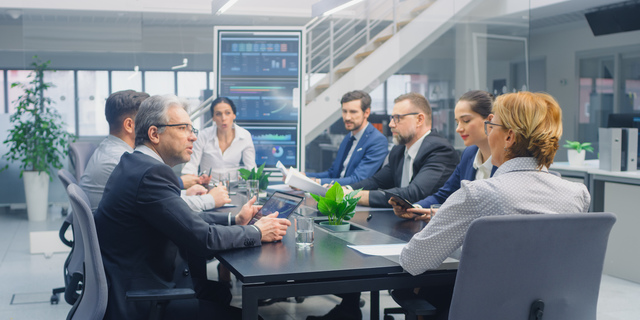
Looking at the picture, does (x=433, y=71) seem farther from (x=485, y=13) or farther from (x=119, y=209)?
(x=119, y=209)

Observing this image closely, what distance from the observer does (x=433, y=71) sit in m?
6.68

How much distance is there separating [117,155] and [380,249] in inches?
66.7

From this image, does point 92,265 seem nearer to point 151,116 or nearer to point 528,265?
point 151,116

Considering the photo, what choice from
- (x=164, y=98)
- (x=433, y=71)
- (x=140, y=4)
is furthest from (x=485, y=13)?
(x=164, y=98)

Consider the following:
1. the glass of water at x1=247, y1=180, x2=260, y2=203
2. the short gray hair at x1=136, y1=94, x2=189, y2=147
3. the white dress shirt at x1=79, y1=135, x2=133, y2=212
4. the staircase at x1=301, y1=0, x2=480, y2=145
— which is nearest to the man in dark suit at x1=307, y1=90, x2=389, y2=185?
the glass of water at x1=247, y1=180, x2=260, y2=203

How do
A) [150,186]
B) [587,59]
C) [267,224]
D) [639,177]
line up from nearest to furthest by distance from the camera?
[150,186]
[267,224]
[639,177]
[587,59]

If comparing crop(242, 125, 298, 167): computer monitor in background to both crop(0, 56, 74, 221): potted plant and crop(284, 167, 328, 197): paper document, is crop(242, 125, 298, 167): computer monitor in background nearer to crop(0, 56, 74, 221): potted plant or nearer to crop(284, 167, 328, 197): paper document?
crop(0, 56, 74, 221): potted plant

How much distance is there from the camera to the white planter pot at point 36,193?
279 inches

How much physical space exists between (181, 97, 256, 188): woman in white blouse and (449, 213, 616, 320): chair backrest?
3.65 meters

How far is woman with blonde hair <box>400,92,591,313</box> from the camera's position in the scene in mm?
1723

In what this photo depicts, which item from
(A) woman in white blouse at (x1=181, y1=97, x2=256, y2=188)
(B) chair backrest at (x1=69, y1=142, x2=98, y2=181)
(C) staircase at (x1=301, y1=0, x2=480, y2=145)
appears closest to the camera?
(B) chair backrest at (x1=69, y1=142, x2=98, y2=181)

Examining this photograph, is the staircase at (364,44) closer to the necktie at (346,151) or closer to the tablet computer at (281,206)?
the necktie at (346,151)

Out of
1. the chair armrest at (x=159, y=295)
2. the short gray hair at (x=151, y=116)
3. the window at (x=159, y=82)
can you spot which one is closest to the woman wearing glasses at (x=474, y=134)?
the short gray hair at (x=151, y=116)

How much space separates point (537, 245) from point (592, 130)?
9825 millimetres
